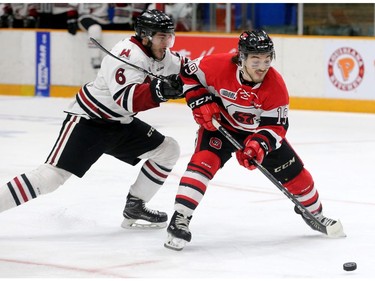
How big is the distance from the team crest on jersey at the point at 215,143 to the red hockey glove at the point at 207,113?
75 mm

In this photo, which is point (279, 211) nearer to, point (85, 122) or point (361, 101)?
point (85, 122)

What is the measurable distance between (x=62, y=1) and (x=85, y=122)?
629 cm

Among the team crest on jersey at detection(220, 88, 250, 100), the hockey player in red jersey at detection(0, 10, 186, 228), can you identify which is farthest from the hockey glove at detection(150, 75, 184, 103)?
the team crest on jersey at detection(220, 88, 250, 100)

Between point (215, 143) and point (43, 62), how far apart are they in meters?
6.26

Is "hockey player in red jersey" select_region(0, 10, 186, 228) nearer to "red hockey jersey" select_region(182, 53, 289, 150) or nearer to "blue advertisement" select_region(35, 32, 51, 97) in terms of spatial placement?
"red hockey jersey" select_region(182, 53, 289, 150)

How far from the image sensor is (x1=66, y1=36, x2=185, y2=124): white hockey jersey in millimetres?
3807

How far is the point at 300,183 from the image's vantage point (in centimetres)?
391

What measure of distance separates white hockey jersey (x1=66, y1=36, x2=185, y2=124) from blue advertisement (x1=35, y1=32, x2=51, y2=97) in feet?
19.3

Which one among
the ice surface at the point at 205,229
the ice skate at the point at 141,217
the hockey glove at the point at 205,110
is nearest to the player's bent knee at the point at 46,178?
the ice surface at the point at 205,229

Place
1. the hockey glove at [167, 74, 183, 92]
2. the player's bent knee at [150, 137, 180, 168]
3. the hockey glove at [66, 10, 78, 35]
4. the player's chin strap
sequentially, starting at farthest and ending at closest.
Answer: the hockey glove at [66, 10, 78, 35] < the player's bent knee at [150, 137, 180, 168] < the player's chin strap < the hockey glove at [167, 74, 183, 92]

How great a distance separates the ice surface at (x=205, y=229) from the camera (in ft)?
11.1

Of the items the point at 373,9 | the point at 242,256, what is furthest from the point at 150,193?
the point at 373,9

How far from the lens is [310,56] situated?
8586mm

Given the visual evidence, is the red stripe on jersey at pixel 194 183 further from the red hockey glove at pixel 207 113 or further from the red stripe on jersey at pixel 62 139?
the red stripe on jersey at pixel 62 139
